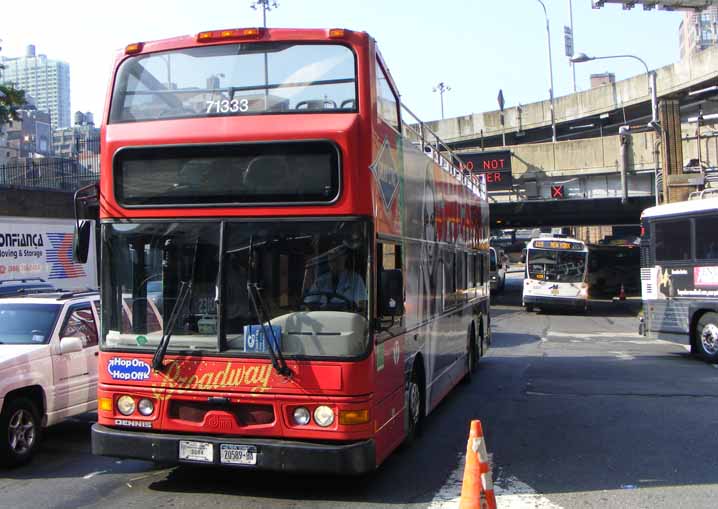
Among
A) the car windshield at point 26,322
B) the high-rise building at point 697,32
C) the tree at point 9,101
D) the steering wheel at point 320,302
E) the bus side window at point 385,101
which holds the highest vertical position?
the high-rise building at point 697,32

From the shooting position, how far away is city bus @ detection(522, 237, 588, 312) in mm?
33688

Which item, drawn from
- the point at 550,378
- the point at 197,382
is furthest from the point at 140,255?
the point at 550,378

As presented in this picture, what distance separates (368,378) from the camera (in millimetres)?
6141

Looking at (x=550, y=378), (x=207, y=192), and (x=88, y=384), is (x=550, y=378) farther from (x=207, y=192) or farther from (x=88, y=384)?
(x=207, y=192)

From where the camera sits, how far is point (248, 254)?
627 centimetres

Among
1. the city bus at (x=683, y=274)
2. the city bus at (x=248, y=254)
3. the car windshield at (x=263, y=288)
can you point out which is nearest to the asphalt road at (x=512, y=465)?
the city bus at (x=248, y=254)

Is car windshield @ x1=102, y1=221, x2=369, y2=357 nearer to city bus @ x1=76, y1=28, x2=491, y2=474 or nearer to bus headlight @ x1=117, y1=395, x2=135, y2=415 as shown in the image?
city bus @ x1=76, y1=28, x2=491, y2=474

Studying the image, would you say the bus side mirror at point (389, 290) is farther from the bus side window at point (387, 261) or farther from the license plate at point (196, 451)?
the license plate at point (196, 451)

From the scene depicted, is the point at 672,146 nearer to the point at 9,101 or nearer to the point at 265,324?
the point at 9,101

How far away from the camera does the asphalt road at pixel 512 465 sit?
6.51 meters

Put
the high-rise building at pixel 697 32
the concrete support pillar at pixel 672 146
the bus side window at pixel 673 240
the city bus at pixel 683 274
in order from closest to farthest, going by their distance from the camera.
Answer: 1. the city bus at pixel 683 274
2. the bus side window at pixel 673 240
3. the concrete support pillar at pixel 672 146
4. the high-rise building at pixel 697 32

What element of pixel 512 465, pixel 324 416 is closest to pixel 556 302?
pixel 512 465

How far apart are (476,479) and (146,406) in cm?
289

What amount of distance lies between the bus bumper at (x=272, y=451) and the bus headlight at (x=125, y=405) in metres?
0.17
